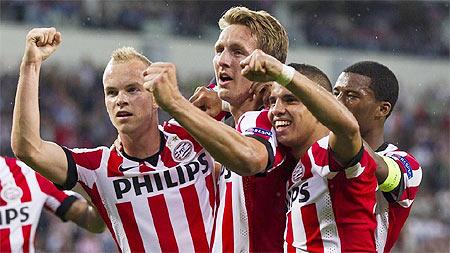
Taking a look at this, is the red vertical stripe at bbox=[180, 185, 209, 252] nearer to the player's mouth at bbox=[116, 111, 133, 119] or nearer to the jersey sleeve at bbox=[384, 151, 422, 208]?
the player's mouth at bbox=[116, 111, 133, 119]

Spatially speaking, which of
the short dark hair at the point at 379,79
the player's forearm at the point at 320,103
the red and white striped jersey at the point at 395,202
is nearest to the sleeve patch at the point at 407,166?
the red and white striped jersey at the point at 395,202

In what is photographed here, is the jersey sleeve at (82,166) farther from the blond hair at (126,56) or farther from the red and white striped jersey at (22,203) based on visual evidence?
the red and white striped jersey at (22,203)

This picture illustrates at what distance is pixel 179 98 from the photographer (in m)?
4.02

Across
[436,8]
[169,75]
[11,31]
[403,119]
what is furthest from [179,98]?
[436,8]

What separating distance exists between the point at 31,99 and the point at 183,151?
975mm

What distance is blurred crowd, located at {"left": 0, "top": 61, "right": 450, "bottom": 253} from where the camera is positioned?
40.1ft

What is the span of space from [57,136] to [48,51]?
937cm

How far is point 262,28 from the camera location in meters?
4.86

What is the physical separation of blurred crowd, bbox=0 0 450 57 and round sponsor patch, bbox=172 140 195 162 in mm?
11403

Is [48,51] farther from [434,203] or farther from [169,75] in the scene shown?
[434,203]

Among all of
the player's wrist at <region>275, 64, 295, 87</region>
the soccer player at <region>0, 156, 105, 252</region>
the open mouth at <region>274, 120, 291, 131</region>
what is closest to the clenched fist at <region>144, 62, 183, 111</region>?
the player's wrist at <region>275, 64, 295, 87</region>

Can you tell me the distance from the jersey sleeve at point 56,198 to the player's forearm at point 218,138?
3060 millimetres

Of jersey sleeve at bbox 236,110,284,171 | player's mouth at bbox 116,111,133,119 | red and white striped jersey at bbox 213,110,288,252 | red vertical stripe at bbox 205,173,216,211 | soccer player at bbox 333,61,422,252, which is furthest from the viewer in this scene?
red vertical stripe at bbox 205,173,216,211

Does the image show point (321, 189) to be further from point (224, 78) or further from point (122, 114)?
point (122, 114)
